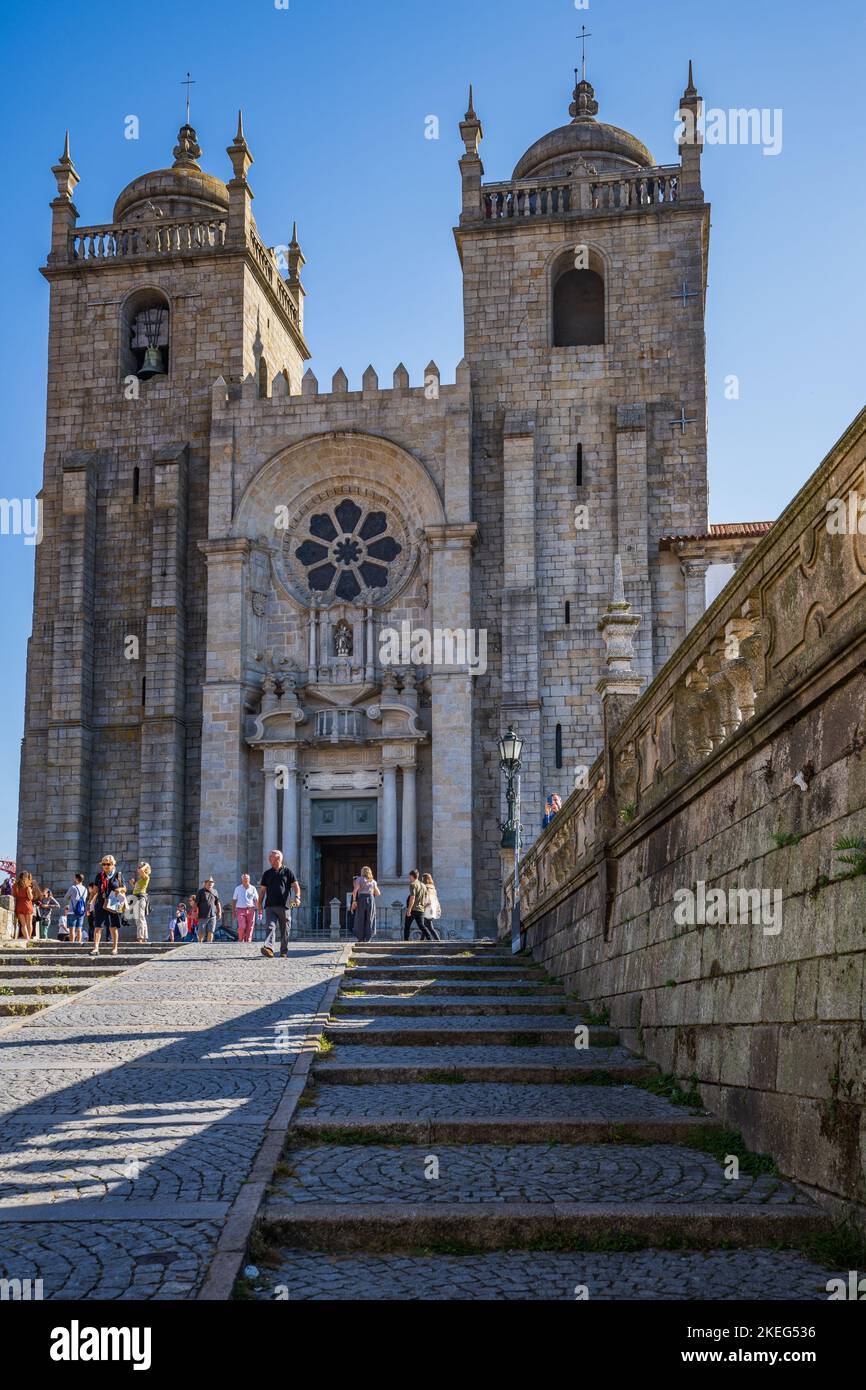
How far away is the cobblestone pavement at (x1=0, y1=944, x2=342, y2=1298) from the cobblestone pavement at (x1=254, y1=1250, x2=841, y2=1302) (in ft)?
1.49

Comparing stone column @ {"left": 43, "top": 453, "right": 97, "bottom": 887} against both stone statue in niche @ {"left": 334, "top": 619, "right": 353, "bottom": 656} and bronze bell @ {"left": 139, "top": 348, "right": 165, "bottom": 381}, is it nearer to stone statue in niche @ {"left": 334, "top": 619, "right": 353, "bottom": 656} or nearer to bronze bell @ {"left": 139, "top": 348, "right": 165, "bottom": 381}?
bronze bell @ {"left": 139, "top": 348, "right": 165, "bottom": 381}

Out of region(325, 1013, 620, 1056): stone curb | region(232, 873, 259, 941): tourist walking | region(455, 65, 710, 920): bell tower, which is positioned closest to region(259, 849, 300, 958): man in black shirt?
region(232, 873, 259, 941): tourist walking

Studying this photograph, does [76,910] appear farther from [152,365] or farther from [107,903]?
[152,365]

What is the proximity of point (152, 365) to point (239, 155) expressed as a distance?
5270mm

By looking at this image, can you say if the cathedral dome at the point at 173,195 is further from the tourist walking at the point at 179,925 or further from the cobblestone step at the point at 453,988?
the cobblestone step at the point at 453,988

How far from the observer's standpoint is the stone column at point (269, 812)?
90.1 feet

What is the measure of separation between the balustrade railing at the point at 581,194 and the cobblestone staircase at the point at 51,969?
18.6 metres

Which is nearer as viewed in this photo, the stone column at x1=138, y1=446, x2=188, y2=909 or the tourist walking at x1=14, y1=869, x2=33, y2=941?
the tourist walking at x1=14, y1=869, x2=33, y2=941

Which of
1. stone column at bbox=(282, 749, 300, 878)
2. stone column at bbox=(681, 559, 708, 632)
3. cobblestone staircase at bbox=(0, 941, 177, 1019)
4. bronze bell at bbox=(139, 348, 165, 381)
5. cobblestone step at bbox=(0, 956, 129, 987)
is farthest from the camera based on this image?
bronze bell at bbox=(139, 348, 165, 381)

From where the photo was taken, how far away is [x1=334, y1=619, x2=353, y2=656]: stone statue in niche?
28375 mm

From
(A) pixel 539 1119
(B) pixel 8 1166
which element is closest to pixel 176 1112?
(B) pixel 8 1166

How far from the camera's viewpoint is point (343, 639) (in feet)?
93.3

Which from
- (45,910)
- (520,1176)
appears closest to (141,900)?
(45,910)

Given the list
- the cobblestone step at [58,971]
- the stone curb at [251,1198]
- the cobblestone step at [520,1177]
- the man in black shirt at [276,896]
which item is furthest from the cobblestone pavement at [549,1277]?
the man in black shirt at [276,896]
